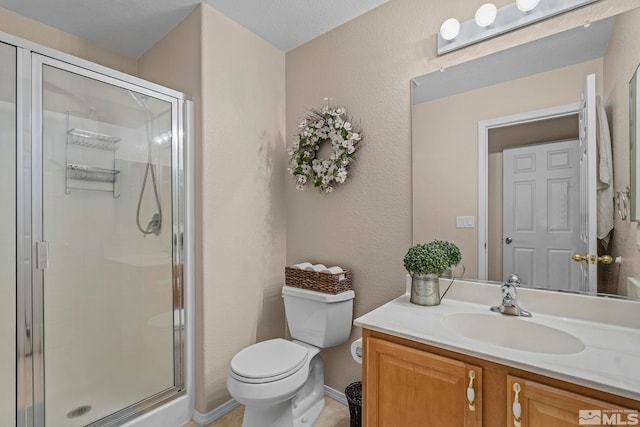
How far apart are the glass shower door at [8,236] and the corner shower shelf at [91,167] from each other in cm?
22

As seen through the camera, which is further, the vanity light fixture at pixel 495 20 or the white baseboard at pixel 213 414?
the white baseboard at pixel 213 414

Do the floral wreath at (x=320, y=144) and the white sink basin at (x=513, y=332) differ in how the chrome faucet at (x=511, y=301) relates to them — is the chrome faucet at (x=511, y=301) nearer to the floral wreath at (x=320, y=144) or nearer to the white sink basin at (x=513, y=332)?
the white sink basin at (x=513, y=332)

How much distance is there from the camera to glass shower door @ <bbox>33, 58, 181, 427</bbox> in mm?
1512

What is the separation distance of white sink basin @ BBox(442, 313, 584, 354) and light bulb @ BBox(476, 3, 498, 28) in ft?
4.33

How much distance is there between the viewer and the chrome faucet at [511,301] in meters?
1.32

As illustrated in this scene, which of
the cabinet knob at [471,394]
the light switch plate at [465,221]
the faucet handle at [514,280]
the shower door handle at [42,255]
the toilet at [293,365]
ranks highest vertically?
the light switch plate at [465,221]

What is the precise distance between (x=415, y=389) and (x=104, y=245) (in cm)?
167

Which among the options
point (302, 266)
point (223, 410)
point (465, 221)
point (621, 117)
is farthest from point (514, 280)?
point (223, 410)

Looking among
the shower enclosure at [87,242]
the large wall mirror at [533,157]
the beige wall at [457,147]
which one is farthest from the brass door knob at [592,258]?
the shower enclosure at [87,242]

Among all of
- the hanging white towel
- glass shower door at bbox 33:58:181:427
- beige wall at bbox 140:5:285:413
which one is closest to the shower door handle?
glass shower door at bbox 33:58:181:427

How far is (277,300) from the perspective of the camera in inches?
91.5

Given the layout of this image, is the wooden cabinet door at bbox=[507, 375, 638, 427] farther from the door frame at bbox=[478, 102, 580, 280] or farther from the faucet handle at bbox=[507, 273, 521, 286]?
the door frame at bbox=[478, 102, 580, 280]

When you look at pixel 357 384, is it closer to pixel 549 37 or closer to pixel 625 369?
pixel 625 369

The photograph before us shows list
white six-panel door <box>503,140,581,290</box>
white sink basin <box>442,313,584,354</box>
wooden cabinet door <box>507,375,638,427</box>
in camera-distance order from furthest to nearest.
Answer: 1. white six-panel door <box>503,140,581,290</box>
2. white sink basin <box>442,313,584,354</box>
3. wooden cabinet door <box>507,375,638,427</box>
